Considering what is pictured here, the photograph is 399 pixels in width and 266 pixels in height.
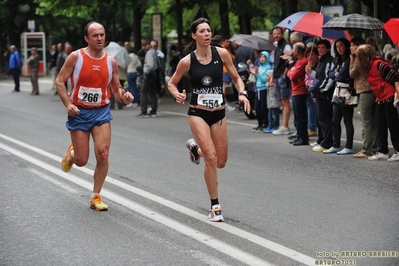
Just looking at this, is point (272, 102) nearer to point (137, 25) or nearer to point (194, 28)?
point (194, 28)

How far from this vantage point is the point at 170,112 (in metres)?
22.5

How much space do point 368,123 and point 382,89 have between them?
728mm

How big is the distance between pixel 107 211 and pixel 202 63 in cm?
170

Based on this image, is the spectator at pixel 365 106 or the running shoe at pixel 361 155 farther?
the running shoe at pixel 361 155

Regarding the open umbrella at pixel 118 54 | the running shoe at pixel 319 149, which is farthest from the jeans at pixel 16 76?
the running shoe at pixel 319 149

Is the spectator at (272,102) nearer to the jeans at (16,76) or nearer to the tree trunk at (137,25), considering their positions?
the tree trunk at (137,25)

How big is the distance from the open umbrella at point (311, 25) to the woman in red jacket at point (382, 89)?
2.36 meters

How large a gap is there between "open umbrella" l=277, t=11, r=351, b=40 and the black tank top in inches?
270

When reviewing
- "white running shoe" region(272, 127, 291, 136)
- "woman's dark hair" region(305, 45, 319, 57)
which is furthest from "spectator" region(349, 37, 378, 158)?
"white running shoe" region(272, 127, 291, 136)

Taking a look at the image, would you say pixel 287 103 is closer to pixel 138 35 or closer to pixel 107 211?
pixel 107 211

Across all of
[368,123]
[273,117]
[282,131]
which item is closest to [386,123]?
[368,123]

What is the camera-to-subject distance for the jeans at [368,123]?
1286cm

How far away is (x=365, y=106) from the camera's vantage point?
42.2 feet

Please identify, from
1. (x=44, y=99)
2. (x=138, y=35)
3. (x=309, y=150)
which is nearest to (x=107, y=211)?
(x=309, y=150)
